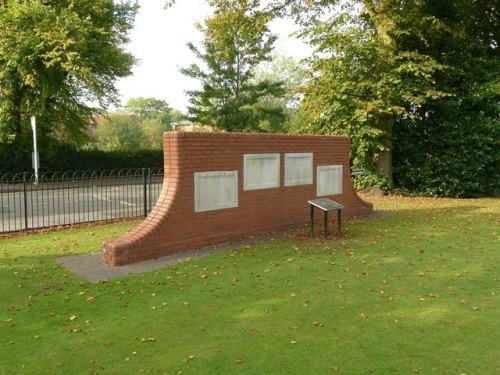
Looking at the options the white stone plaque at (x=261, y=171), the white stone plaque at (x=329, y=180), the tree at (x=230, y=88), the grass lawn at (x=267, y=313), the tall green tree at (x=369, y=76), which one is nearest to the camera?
the grass lawn at (x=267, y=313)

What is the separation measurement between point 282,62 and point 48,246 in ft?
149

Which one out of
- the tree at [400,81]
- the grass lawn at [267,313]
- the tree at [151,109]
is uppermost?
the tree at [151,109]

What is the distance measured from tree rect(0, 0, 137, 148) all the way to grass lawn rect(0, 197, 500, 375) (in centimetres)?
1547

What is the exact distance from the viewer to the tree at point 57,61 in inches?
780

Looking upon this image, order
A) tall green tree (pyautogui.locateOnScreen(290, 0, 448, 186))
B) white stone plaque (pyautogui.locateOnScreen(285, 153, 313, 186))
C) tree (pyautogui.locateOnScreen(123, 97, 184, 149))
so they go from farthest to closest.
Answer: tree (pyautogui.locateOnScreen(123, 97, 184, 149)), tall green tree (pyautogui.locateOnScreen(290, 0, 448, 186)), white stone plaque (pyautogui.locateOnScreen(285, 153, 313, 186))

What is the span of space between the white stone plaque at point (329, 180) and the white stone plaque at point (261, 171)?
62.9 inches

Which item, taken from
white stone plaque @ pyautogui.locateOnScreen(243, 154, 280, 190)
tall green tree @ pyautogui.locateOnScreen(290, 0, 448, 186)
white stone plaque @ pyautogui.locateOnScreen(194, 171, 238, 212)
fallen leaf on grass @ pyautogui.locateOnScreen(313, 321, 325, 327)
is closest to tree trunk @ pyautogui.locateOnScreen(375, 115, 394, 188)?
tall green tree @ pyautogui.locateOnScreen(290, 0, 448, 186)

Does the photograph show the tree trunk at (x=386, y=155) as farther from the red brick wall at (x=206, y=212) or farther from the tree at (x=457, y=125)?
the red brick wall at (x=206, y=212)

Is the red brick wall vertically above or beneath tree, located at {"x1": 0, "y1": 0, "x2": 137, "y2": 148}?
beneath

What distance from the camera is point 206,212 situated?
789cm

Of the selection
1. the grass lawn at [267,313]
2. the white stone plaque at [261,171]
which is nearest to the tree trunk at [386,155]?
the white stone plaque at [261,171]

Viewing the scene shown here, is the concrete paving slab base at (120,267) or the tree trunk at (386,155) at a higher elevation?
the tree trunk at (386,155)

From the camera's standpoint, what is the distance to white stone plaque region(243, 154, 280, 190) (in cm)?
863

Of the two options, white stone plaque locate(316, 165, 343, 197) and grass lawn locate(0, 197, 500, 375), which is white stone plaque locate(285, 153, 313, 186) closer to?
white stone plaque locate(316, 165, 343, 197)
